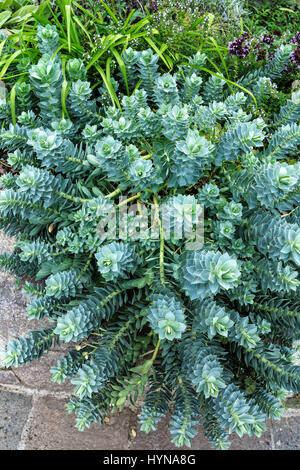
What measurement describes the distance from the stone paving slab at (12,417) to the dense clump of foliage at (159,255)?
509 mm

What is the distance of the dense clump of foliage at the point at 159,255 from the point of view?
131 centimetres

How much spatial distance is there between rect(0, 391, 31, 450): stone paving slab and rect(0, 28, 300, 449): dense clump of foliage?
0.51 metres

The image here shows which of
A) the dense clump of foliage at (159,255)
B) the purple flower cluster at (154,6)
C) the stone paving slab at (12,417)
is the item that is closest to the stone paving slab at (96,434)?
the stone paving slab at (12,417)

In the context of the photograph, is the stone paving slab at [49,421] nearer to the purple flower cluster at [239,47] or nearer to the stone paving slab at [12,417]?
the stone paving slab at [12,417]

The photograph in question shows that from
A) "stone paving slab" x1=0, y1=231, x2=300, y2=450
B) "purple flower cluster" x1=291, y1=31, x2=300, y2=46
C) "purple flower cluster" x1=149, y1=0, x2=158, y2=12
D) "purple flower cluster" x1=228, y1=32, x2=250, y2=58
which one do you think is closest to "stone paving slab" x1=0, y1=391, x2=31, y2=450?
"stone paving slab" x1=0, y1=231, x2=300, y2=450

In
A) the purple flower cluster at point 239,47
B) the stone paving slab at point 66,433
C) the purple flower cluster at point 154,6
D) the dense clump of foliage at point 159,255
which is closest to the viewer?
the dense clump of foliage at point 159,255

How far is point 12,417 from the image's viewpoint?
189 centimetres

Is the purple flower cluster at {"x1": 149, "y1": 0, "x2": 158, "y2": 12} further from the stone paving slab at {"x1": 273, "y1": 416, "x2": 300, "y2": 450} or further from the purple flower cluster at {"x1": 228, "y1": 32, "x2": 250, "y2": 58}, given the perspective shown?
the stone paving slab at {"x1": 273, "y1": 416, "x2": 300, "y2": 450}

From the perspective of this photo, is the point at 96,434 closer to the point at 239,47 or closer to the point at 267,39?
the point at 239,47

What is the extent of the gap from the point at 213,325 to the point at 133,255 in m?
0.39

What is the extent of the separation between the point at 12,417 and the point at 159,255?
1.10m

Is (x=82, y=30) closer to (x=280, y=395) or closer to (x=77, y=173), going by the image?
(x=77, y=173)

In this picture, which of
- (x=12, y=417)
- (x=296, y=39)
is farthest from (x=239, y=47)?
(x=12, y=417)

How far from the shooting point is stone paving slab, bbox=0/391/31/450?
6.00 ft
